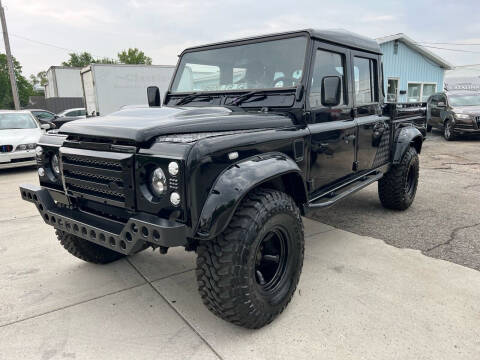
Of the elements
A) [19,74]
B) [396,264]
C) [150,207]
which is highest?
[19,74]

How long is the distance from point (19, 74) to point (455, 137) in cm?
6031

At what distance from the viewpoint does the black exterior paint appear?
6.38 ft

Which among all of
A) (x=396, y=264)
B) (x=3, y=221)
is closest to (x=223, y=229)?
(x=396, y=264)

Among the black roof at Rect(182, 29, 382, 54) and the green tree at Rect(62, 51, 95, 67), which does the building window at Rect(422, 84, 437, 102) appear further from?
the green tree at Rect(62, 51, 95, 67)

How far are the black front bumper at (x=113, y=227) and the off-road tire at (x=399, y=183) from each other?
3353mm

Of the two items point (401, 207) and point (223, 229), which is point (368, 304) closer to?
point (223, 229)

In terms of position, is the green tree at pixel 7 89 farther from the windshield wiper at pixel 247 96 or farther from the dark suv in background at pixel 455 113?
the windshield wiper at pixel 247 96

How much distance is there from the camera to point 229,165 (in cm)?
212

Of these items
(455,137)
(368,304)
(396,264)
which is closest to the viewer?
(368,304)

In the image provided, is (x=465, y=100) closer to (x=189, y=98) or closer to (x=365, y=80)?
(x=365, y=80)

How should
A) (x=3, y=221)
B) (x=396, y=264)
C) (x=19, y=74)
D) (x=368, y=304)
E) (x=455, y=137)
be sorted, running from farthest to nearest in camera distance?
1. (x=19, y=74)
2. (x=455, y=137)
3. (x=3, y=221)
4. (x=396, y=264)
5. (x=368, y=304)

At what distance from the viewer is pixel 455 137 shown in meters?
12.0

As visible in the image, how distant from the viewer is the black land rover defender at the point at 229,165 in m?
1.98

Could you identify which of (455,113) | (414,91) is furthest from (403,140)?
(414,91)
